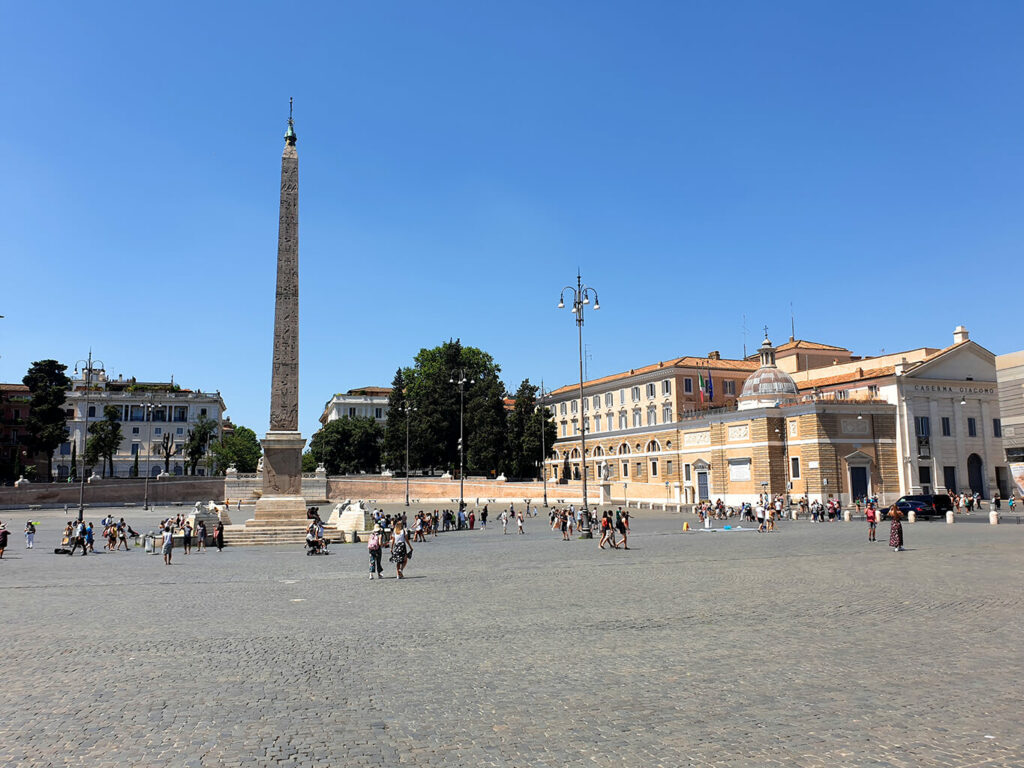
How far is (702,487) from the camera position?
5553 cm

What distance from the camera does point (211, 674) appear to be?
7.73 metres

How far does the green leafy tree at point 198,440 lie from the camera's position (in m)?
92.0

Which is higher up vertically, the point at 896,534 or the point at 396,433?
the point at 396,433

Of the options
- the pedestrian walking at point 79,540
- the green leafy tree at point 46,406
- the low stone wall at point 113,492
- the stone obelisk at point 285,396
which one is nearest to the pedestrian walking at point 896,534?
the stone obelisk at point 285,396

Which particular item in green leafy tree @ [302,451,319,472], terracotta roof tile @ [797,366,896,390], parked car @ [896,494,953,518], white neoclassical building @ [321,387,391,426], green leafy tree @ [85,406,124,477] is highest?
white neoclassical building @ [321,387,391,426]

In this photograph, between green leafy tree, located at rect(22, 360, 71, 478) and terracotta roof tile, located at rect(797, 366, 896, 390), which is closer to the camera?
terracotta roof tile, located at rect(797, 366, 896, 390)

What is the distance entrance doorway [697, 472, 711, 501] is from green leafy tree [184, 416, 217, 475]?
2403 inches

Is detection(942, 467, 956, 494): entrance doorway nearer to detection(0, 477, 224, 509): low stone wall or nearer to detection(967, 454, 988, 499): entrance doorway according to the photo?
detection(967, 454, 988, 499): entrance doorway

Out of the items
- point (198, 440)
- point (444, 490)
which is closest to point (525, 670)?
point (444, 490)

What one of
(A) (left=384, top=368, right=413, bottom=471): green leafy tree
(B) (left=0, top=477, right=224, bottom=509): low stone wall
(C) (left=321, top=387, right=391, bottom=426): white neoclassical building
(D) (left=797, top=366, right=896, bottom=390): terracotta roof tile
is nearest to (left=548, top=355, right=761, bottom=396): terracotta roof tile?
(D) (left=797, top=366, right=896, bottom=390): terracotta roof tile

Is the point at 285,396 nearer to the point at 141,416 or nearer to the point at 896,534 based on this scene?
the point at 896,534

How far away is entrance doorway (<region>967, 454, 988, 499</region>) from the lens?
50.3 meters

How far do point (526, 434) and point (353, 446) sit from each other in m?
30.6

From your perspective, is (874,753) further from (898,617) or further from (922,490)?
(922,490)
